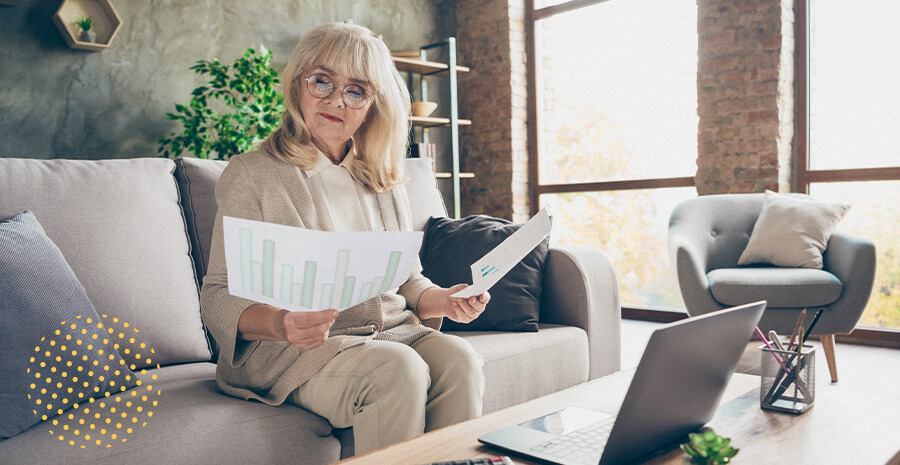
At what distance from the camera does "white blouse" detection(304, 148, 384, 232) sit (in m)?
1.45

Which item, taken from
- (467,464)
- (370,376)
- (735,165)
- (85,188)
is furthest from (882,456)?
(735,165)

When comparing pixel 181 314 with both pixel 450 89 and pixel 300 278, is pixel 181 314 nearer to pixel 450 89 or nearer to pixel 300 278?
pixel 300 278

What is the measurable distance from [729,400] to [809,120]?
3.25 m

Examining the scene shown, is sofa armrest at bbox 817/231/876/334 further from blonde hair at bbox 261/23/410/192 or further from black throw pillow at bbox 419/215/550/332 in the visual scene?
blonde hair at bbox 261/23/410/192

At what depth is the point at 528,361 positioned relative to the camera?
5.95 feet

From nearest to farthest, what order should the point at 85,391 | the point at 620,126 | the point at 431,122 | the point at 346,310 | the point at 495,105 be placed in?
the point at 85,391, the point at 346,310, the point at 620,126, the point at 431,122, the point at 495,105

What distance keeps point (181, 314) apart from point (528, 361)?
34.9 inches

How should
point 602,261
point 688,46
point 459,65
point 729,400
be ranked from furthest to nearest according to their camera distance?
point 459,65
point 688,46
point 602,261
point 729,400

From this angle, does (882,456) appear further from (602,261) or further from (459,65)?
(459,65)

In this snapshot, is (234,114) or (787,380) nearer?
(787,380)

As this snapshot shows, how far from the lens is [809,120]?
3.85m

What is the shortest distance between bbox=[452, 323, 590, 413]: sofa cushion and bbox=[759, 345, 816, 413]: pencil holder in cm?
73

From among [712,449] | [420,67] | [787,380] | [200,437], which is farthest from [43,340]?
[420,67]

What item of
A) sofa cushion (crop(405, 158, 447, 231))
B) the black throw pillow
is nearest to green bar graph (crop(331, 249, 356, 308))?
the black throw pillow
